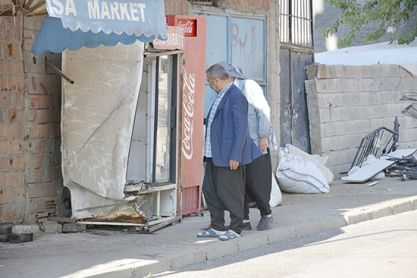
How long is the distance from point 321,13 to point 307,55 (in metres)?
12.5

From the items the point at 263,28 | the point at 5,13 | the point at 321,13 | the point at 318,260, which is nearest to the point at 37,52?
the point at 5,13

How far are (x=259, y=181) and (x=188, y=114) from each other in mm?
1338

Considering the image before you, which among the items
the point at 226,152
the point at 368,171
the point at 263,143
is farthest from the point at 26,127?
the point at 368,171

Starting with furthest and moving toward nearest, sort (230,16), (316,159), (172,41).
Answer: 1. (316,159)
2. (230,16)
3. (172,41)

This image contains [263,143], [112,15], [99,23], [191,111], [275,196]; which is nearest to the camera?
[99,23]

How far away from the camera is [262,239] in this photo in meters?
10.2

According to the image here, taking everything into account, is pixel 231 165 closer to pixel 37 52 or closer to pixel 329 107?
pixel 37 52

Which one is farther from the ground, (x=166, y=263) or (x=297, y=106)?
(x=297, y=106)

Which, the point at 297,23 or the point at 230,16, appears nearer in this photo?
the point at 230,16

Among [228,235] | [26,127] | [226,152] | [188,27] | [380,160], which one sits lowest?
[228,235]

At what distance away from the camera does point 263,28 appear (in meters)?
14.1

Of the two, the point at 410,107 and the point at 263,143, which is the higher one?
the point at 410,107

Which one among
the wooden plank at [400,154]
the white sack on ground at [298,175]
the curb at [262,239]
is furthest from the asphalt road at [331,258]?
the wooden plank at [400,154]

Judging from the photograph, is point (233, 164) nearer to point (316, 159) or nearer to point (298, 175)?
point (298, 175)
